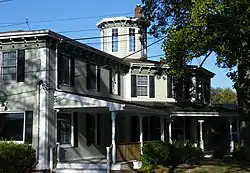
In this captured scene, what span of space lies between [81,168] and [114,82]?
9.87 metres

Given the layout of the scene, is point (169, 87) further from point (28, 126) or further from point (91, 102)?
point (28, 126)

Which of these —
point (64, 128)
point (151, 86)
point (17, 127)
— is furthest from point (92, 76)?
point (151, 86)

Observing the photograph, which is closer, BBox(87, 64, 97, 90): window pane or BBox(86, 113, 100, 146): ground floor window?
BBox(86, 113, 100, 146): ground floor window

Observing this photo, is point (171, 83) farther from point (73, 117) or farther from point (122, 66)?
point (73, 117)

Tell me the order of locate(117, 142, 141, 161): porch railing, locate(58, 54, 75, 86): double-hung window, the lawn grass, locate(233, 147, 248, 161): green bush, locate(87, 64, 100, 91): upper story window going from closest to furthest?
the lawn grass < locate(117, 142, 141, 161): porch railing < locate(58, 54, 75, 86): double-hung window < locate(87, 64, 100, 91): upper story window < locate(233, 147, 248, 161): green bush

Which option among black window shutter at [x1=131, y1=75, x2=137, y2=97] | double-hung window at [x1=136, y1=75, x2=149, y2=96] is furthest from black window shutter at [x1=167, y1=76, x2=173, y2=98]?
black window shutter at [x1=131, y1=75, x2=137, y2=97]

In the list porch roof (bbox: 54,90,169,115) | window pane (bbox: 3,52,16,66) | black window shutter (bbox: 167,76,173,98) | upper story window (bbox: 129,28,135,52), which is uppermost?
upper story window (bbox: 129,28,135,52)

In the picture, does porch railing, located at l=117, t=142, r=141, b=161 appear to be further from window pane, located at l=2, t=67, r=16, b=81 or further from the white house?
window pane, located at l=2, t=67, r=16, b=81

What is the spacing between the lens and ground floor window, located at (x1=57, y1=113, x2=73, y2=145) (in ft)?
74.1

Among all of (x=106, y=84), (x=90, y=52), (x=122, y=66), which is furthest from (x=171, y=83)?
(x=90, y=52)

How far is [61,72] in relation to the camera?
2305 cm

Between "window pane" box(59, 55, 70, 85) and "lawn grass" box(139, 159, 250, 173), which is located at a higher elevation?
"window pane" box(59, 55, 70, 85)

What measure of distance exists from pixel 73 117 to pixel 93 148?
287cm

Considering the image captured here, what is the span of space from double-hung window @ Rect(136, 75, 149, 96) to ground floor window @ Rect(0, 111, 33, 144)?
463 inches
